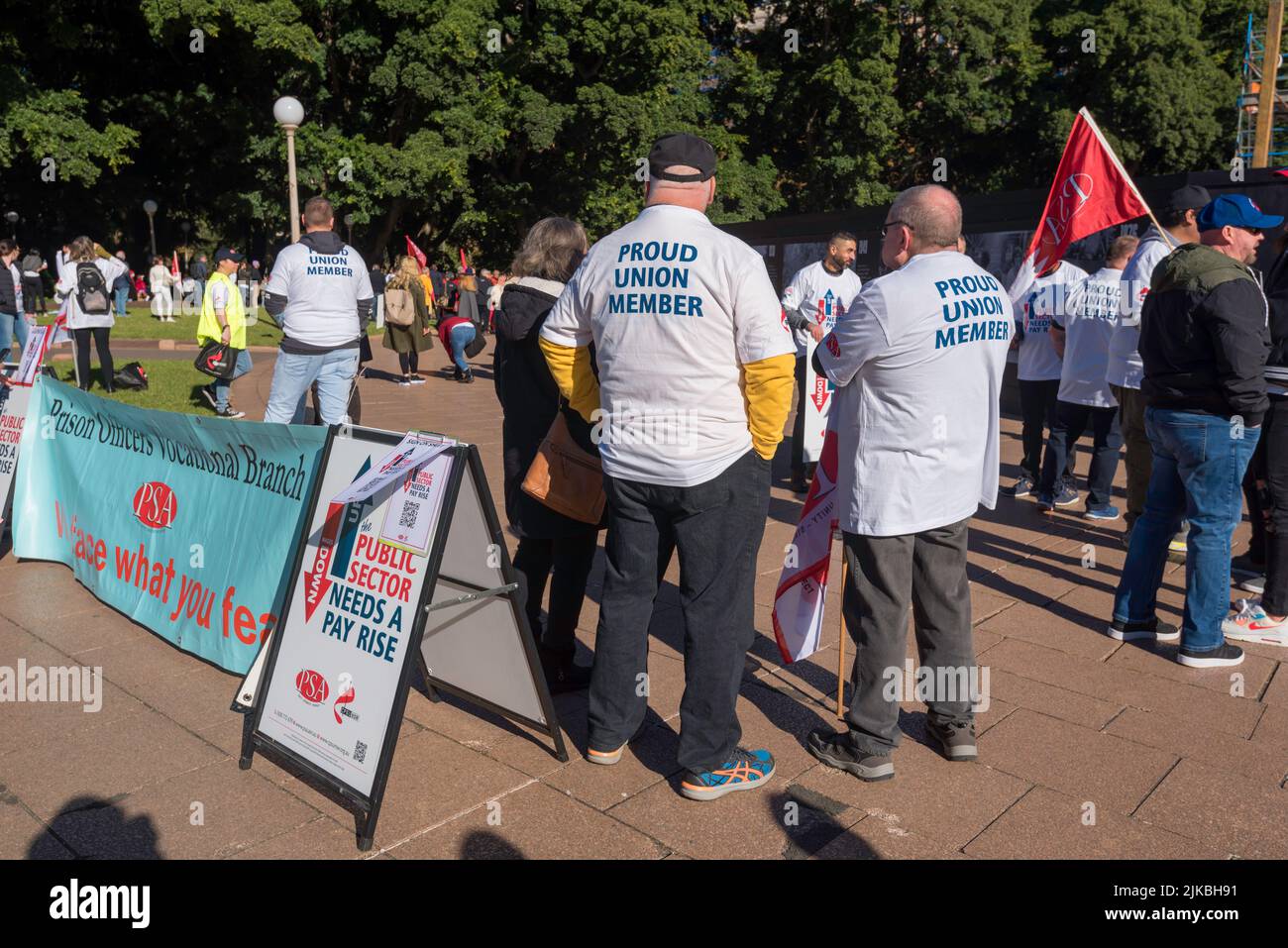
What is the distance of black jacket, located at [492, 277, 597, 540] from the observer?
371cm

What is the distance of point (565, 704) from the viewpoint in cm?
401

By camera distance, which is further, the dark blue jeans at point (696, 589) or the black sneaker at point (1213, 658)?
the black sneaker at point (1213, 658)

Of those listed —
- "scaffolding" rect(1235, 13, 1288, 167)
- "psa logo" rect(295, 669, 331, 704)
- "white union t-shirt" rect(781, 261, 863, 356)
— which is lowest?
"psa logo" rect(295, 669, 331, 704)

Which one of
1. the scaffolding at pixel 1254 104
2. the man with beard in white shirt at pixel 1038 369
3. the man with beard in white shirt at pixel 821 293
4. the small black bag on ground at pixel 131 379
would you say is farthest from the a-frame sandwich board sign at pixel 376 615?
the scaffolding at pixel 1254 104

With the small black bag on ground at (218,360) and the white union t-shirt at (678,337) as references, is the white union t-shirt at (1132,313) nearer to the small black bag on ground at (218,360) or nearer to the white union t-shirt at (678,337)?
the white union t-shirt at (678,337)

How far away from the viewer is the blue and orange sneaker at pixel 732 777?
3225mm

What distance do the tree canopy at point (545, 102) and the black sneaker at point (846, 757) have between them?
82.6ft

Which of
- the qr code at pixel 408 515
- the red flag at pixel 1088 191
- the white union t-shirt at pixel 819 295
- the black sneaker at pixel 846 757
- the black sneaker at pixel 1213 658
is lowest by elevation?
the black sneaker at pixel 846 757

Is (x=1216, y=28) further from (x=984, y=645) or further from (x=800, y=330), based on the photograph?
(x=984, y=645)

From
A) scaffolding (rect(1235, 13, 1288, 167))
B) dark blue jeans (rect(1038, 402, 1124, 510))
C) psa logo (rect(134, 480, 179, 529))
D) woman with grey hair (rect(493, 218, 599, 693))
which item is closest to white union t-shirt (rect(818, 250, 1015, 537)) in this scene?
woman with grey hair (rect(493, 218, 599, 693))

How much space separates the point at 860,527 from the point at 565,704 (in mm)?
1376

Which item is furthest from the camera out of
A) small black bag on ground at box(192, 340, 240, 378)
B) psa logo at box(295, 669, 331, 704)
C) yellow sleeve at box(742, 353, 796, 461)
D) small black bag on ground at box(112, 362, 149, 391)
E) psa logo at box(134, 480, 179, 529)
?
small black bag on ground at box(112, 362, 149, 391)

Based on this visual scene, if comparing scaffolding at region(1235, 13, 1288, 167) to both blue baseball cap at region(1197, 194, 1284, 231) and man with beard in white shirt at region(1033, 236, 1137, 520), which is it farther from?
blue baseball cap at region(1197, 194, 1284, 231)

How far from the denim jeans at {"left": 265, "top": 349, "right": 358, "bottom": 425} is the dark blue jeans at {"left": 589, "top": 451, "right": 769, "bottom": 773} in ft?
13.3
